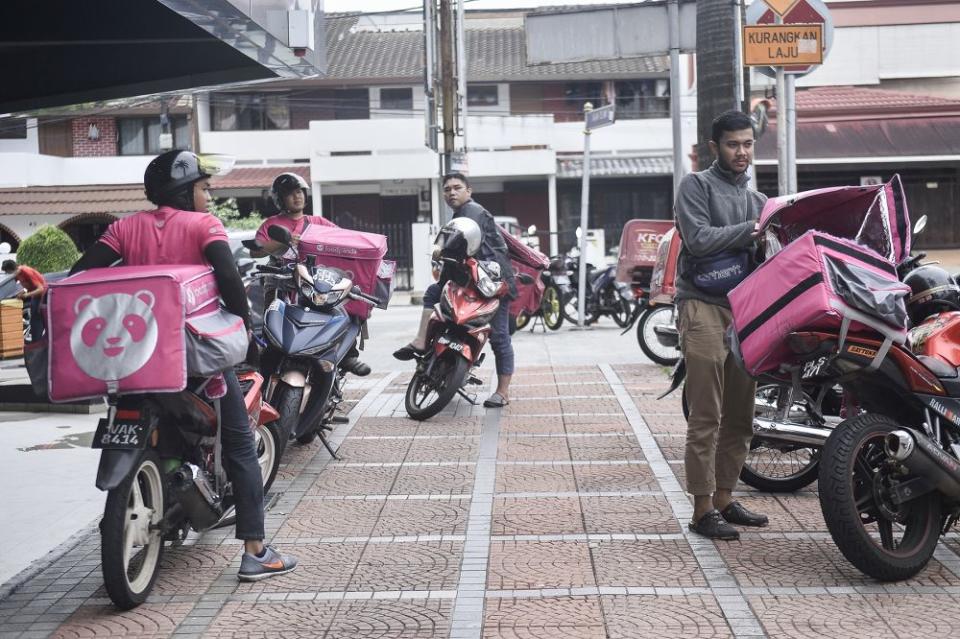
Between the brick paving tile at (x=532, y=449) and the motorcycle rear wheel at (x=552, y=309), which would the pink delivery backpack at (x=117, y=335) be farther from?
the motorcycle rear wheel at (x=552, y=309)

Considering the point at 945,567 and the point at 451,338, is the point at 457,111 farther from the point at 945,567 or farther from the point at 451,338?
the point at 945,567

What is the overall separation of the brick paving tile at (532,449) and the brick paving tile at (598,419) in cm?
70

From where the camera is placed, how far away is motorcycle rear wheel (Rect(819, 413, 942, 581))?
459 cm

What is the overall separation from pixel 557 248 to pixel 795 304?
30.8 meters

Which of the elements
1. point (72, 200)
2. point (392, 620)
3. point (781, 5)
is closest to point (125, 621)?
point (392, 620)

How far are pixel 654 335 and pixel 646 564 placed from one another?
727 cm

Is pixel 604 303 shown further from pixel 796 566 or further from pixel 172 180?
pixel 172 180

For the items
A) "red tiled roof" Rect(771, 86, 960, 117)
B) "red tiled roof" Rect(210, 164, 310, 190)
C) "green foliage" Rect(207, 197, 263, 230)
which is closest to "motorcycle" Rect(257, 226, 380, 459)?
"red tiled roof" Rect(771, 86, 960, 117)

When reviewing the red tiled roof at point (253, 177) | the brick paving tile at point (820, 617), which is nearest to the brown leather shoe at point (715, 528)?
the brick paving tile at point (820, 617)

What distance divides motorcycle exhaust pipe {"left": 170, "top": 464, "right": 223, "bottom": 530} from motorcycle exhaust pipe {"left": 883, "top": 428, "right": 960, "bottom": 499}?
9.30 ft

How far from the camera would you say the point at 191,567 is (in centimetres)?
526

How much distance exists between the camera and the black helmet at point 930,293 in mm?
5457

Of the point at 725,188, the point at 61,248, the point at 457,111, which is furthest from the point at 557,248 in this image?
the point at 725,188

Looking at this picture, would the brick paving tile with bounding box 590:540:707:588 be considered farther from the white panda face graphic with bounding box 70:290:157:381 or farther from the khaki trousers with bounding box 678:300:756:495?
the white panda face graphic with bounding box 70:290:157:381
